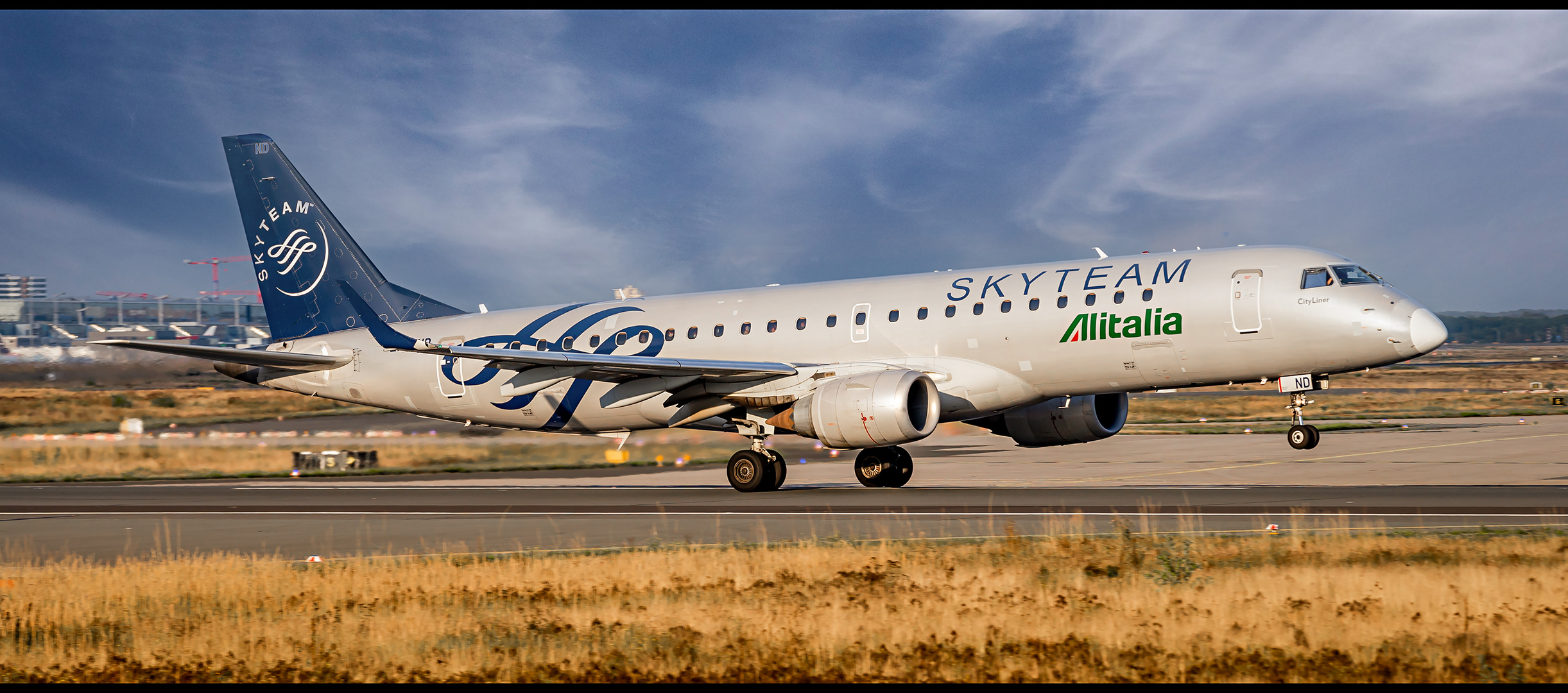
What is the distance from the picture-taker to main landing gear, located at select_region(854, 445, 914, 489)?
26172mm

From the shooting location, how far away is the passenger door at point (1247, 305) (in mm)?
22391

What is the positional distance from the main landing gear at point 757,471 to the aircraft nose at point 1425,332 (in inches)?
463

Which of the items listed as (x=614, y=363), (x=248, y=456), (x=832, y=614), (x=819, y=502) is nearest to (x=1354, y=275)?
(x=819, y=502)

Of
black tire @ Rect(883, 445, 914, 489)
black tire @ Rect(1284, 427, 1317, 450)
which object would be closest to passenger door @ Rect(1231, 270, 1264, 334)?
black tire @ Rect(1284, 427, 1317, 450)

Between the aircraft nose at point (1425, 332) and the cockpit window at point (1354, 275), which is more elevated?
the cockpit window at point (1354, 275)

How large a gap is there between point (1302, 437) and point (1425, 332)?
12.0ft

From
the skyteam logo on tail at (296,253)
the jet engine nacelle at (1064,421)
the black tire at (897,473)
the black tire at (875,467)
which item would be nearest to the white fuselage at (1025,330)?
the black tire at (897,473)

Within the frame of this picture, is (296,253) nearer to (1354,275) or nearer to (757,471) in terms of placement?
(757,471)

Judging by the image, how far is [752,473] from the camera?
2528 centimetres

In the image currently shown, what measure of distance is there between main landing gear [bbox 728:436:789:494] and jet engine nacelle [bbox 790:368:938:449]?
1.35 m

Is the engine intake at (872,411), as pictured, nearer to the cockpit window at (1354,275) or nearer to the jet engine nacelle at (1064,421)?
the jet engine nacelle at (1064,421)
